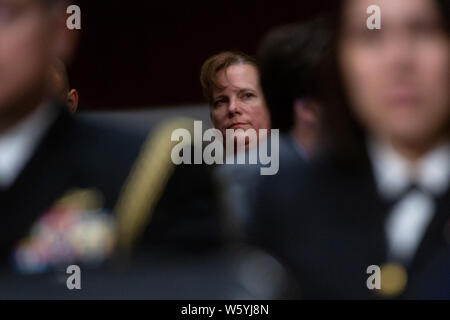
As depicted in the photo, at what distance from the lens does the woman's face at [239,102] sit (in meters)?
2.21

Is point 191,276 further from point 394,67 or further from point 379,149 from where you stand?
point 394,67

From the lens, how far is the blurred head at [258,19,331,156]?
2.20m

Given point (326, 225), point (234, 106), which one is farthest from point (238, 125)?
point (326, 225)

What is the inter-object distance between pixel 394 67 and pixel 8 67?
0.81m

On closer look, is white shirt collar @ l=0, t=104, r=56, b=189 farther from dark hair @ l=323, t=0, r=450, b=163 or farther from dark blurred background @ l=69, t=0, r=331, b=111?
dark hair @ l=323, t=0, r=450, b=163

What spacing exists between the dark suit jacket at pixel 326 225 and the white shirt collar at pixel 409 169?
28 mm

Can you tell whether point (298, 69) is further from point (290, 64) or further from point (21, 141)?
point (21, 141)

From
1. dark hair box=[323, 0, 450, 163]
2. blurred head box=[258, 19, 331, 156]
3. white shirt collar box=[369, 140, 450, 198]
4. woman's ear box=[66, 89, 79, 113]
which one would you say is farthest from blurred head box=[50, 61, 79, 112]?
white shirt collar box=[369, 140, 450, 198]

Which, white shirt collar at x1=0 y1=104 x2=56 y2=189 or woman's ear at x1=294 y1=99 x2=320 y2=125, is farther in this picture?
woman's ear at x1=294 y1=99 x2=320 y2=125

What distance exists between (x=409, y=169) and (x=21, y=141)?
83 cm

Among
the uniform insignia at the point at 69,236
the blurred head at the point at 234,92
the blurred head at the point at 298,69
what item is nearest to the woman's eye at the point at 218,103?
the blurred head at the point at 234,92

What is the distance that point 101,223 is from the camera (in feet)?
7.06
